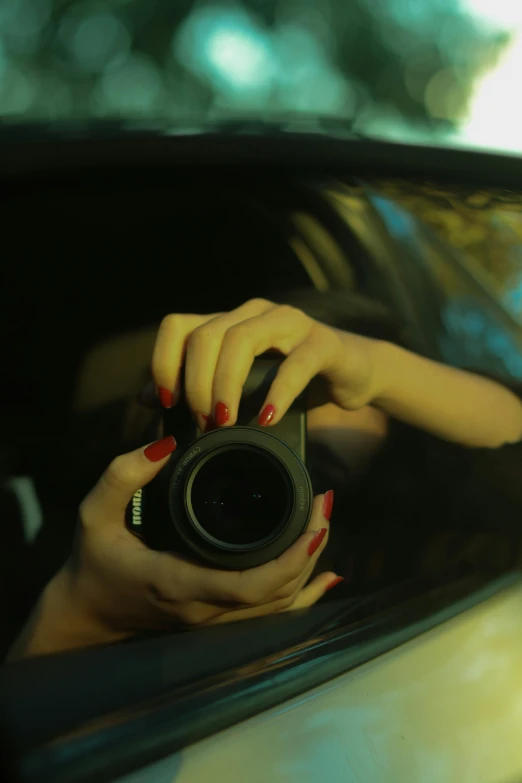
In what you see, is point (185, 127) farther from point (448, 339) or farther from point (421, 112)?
point (421, 112)

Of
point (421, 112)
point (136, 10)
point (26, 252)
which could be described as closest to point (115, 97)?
point (136, 10)

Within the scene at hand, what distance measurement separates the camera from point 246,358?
63 cm

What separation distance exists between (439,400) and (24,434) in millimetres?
451

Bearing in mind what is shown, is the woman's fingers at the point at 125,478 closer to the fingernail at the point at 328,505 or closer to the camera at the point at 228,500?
the camera at the point at 228,500

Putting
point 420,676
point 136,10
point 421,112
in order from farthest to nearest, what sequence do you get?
point 136,10 < point 421,112 < point 420,676

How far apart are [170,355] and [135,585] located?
0.66 feet

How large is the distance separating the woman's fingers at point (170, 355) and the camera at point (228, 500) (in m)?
0.05

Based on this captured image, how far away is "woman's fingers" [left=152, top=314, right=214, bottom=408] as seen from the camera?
2.09 feet

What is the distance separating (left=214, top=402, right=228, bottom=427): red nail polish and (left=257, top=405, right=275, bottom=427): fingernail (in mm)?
29

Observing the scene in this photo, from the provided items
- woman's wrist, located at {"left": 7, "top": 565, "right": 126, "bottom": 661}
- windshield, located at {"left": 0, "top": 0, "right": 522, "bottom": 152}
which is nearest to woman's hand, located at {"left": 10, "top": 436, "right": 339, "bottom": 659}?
woman's wrist, located at {"left": 7, "top": 565, "right": 126, "bottom": 661}

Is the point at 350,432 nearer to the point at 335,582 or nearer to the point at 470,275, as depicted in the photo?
the point at 335,582

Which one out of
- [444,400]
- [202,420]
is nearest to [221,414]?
[202,420]

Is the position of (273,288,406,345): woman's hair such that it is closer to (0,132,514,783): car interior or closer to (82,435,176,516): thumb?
(0,132,514,783): car interior

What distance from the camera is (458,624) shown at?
635 mm
